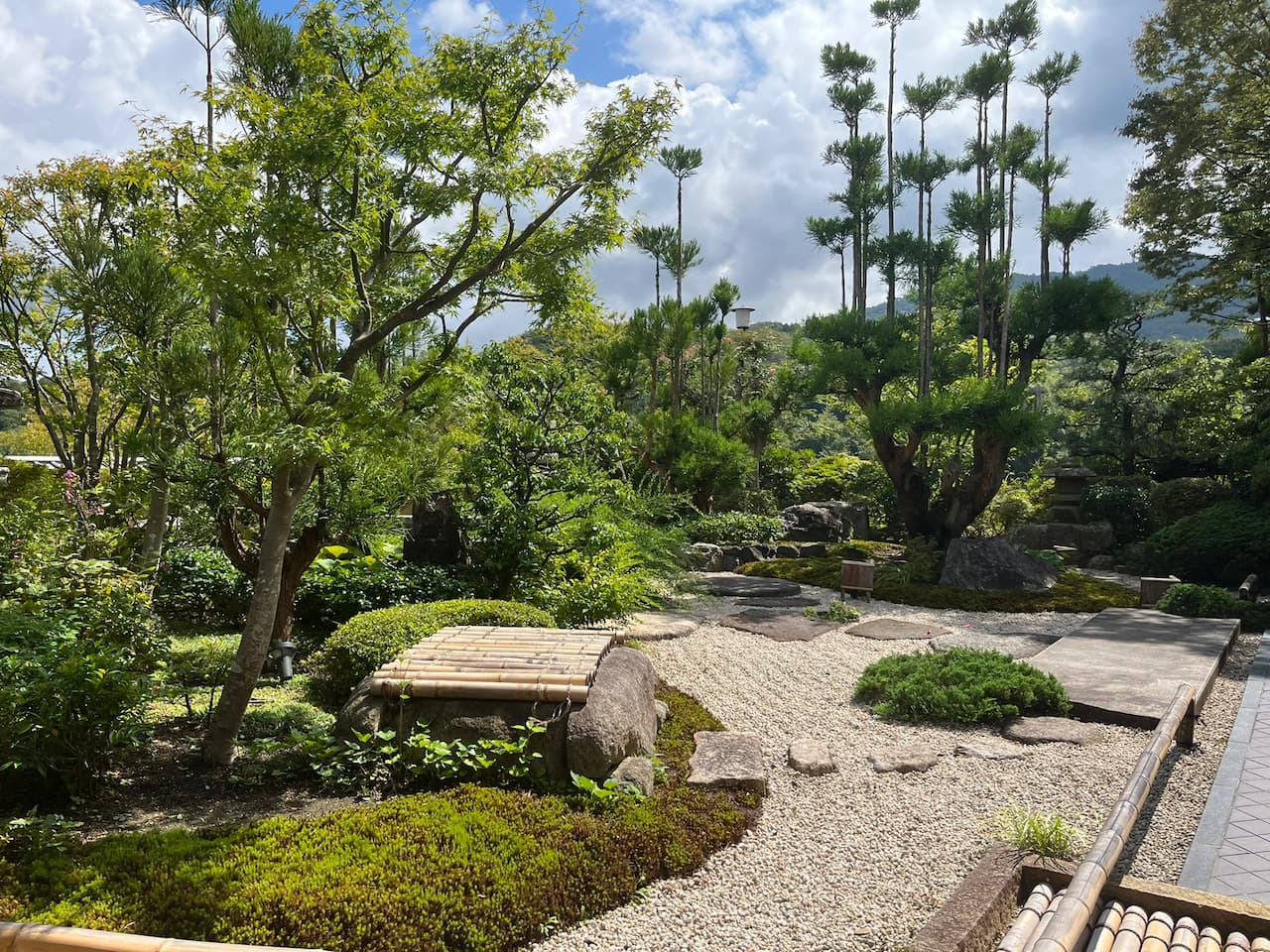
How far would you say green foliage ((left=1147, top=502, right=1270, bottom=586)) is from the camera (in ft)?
34.3

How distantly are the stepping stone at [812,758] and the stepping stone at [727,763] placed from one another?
20cm

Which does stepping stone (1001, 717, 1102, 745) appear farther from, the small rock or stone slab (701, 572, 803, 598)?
stone slab (701, 572, 803, 598)

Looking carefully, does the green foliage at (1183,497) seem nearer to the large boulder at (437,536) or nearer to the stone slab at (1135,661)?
the stone slab at (1135,661)

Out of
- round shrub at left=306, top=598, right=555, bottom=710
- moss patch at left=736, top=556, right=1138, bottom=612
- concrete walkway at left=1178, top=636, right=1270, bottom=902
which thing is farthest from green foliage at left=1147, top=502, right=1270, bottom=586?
round shrub at left=306, top=598, right=555, bottom=710

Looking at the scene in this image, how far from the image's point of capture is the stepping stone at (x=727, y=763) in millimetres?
3932

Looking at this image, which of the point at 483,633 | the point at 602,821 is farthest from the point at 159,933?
the point at 483,633

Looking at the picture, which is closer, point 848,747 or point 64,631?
point 64,631

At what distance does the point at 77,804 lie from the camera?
3314 millimetres

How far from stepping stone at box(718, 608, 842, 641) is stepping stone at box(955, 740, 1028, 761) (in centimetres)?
315

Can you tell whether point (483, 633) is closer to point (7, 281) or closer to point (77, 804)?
point (77, 804)

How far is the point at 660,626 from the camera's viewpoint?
794 cm

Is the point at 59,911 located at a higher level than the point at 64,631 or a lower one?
lower

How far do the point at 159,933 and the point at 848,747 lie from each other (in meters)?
3.49

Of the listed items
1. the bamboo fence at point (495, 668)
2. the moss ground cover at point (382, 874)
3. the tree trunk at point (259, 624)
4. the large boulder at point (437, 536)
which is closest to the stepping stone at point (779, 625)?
the large boulder at point (437, 536)
